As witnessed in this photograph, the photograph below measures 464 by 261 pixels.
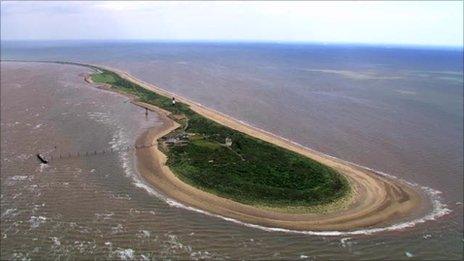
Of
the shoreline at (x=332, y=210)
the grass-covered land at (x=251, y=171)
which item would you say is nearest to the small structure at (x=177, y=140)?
the grass-covered land at (x=251, y=171)

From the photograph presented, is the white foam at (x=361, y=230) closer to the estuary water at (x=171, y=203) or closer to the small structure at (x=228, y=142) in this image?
the estuary water at (x=171, y=203)

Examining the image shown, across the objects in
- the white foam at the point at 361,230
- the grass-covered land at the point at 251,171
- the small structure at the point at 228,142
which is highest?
the small structure at the point at 228,142

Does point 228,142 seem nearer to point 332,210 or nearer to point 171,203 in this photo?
point 171,203

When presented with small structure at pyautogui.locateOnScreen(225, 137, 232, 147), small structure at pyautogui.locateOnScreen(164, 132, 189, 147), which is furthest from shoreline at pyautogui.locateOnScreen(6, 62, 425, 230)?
small structure at pyautogui.locateOnScreen(225, 137, 232, 147)

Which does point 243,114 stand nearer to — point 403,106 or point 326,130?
point 326,130

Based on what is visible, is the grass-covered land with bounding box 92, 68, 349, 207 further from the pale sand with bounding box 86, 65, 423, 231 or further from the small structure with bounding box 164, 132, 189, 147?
the pale sand with bounding box 86, 65, 423, 231

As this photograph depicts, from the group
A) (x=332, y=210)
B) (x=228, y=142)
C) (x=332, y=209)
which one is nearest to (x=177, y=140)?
(x=228, y=142)

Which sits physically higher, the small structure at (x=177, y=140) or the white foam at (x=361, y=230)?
the small structure at (x=177, y=140)
